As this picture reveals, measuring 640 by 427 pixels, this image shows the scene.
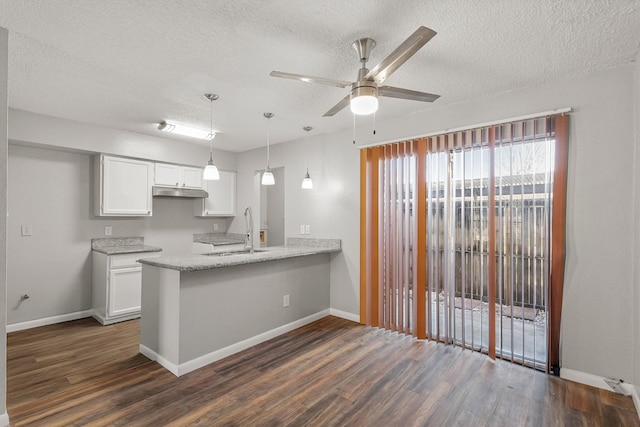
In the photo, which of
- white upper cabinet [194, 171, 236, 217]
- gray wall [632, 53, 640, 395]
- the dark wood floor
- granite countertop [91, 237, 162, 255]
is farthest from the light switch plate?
gray wall [632, 53, 640, 395]

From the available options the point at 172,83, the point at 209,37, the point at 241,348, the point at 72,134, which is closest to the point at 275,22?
the point at 209,37

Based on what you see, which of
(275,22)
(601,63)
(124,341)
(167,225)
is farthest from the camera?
(167,225)

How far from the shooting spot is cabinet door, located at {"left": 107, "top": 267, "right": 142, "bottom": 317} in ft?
12.4

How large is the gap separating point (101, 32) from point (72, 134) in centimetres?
237

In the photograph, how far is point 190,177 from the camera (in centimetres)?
487

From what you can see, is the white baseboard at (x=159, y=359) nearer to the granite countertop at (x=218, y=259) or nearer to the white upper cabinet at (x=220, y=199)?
the granite countertop at (x=218, y=259)

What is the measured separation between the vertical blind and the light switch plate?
157 inches

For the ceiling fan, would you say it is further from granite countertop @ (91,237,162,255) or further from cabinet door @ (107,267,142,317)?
cabinet door @ (107,267,142,317)

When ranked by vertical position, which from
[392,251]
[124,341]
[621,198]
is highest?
[621,198]

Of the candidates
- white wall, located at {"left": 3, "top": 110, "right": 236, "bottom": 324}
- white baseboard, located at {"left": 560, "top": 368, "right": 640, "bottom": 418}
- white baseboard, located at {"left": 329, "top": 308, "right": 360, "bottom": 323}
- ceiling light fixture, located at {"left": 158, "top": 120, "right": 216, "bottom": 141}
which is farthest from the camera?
white baseboard, located at {"left": 329, "top": 308, "right": 360, "bottom": 323}

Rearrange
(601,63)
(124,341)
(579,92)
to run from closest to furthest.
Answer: (601,63), (579,92), (124,341)

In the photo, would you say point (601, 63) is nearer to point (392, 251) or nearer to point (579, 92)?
point (579, 92)

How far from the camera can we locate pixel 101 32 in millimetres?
1950

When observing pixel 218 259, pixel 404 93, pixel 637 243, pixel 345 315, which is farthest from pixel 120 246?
pixel 637 243
